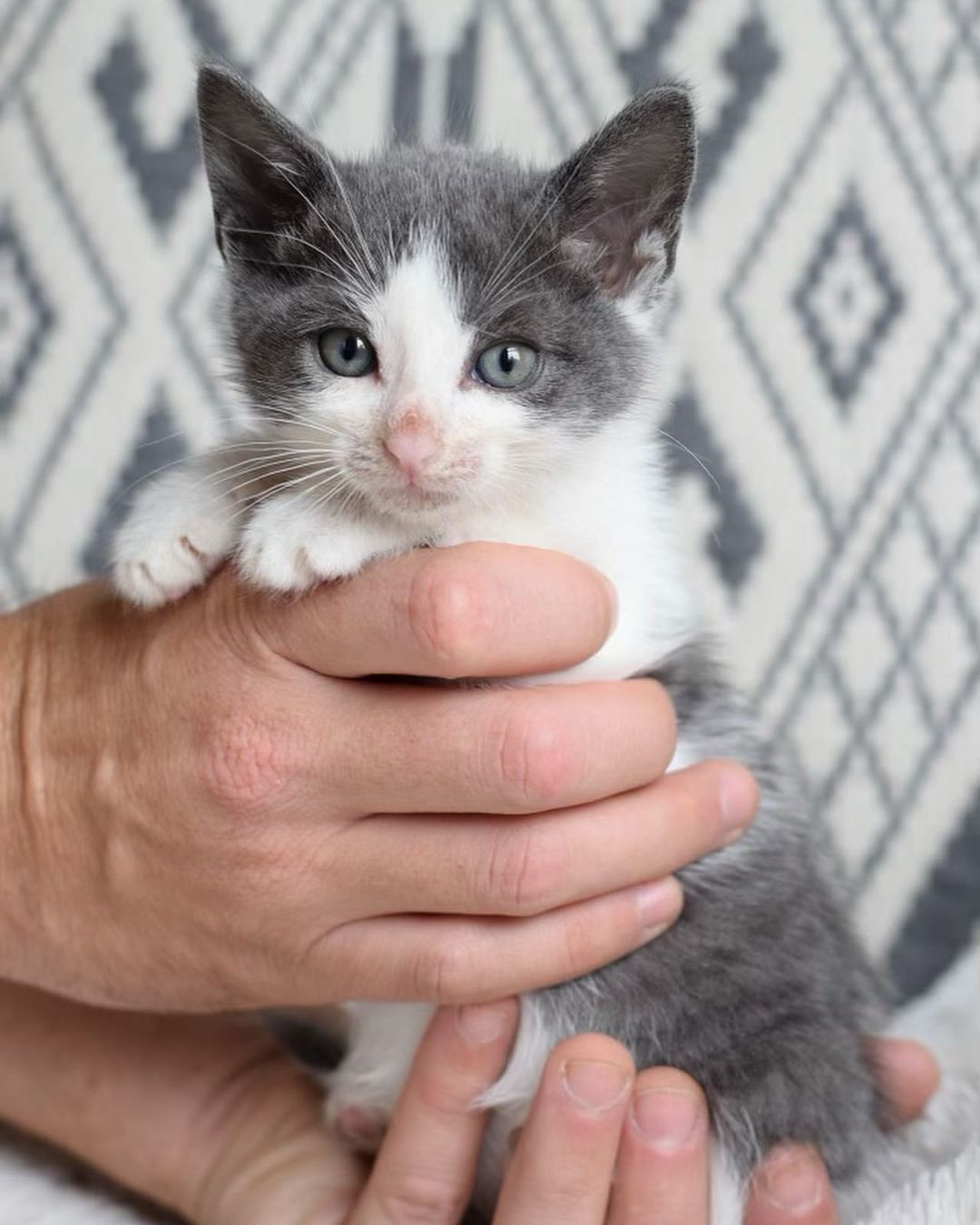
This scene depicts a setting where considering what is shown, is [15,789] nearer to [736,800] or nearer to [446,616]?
[446,616]

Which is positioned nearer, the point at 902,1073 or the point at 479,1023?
the point at 479,1023

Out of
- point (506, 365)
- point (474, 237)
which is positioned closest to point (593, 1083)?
point (506, 365)

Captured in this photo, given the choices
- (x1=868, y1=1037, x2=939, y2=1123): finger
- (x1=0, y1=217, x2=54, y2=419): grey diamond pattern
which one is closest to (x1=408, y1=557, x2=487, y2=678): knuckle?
(x1=868, y1=1037, x2=939, y2=1123): finger

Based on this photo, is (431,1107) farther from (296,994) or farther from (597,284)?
(597,284)

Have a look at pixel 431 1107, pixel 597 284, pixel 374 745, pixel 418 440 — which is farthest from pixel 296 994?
pixel 597 284

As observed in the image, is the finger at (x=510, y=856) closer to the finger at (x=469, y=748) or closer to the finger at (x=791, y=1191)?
the finger at (x=469, y=748)

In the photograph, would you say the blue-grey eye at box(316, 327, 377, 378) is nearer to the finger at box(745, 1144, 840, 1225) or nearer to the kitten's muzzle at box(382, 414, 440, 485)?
the kitten's muzzle at box(382, 414, 440, 485)
